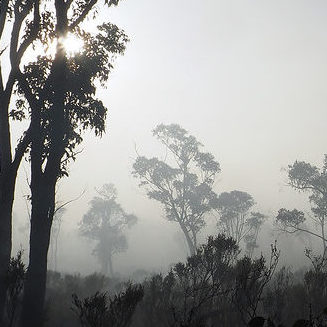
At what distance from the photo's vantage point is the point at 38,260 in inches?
332

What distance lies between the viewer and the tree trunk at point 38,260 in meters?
8.09

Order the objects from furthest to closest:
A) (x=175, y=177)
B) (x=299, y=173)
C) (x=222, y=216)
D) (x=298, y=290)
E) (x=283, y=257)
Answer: (x=283, y=257) < (x=222, y=216) < (x=175, y=177) < (x=299, y=173) < (x=298, y=290)

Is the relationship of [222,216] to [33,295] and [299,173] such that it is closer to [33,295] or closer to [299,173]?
[299,173]

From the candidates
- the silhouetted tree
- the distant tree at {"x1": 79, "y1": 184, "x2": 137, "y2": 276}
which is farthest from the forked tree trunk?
the distant tree at {"x1": 79, "y1": 184, "x2": 137, "y2": 276}

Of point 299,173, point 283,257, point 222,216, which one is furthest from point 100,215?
point 283,257

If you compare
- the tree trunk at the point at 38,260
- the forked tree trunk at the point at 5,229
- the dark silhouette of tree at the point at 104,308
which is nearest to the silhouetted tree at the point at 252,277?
the dark silhouette of tree at the point at 104,308

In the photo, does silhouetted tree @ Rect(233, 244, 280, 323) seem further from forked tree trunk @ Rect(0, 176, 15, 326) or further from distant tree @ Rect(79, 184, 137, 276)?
distant tree @ Rect(79, 184, 137, 276)

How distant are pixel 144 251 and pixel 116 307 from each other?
4170 inches

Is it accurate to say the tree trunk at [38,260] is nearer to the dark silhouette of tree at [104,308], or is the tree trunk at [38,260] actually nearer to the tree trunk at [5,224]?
the tree trunk at [5,224]

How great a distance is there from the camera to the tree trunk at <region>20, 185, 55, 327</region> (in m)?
8.09

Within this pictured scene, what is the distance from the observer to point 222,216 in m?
36.2

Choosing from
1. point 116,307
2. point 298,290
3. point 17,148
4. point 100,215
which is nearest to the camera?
point 116,307

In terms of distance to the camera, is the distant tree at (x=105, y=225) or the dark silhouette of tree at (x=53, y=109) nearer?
the dark silhouette of tree at (x=53, y=109)

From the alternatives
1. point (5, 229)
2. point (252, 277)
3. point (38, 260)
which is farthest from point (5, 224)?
point (252, 277)
